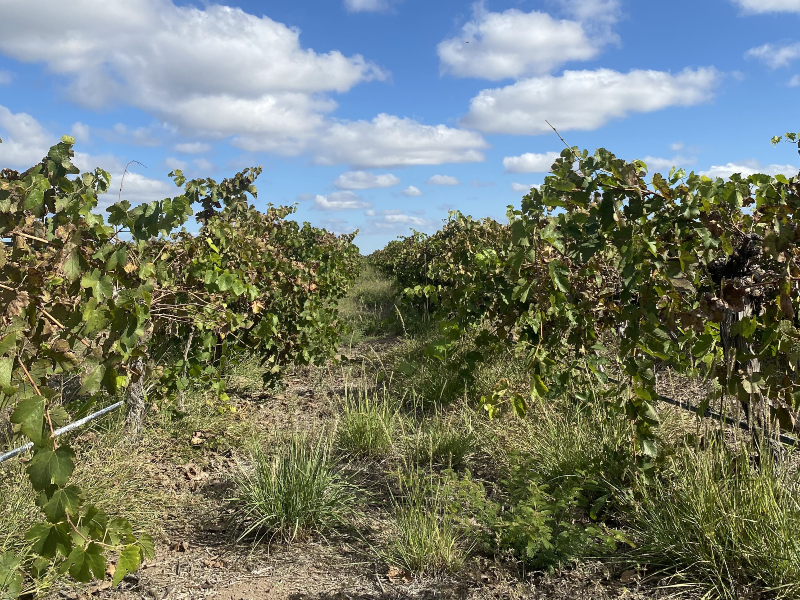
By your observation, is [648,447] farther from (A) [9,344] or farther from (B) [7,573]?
(B) [7,573]

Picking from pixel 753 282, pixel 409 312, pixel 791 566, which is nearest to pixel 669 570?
pixel 791 566

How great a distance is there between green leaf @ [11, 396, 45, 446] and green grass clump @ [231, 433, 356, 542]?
6.33 ft

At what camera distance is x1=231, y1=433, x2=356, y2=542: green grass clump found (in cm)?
346

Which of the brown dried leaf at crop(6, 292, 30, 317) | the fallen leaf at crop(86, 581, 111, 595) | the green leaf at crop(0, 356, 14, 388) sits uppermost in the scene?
the brown dried leaf at crop(6, 292, 30, 317)

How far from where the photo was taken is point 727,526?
8.89ft

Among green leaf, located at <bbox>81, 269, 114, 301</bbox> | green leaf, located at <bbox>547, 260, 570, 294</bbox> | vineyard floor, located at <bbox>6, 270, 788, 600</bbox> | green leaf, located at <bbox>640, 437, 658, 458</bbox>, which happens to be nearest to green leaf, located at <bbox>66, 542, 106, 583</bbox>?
green leaf, located at <bbox>81, 269, 114, 301</bbox>

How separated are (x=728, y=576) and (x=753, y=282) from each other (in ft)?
4.38

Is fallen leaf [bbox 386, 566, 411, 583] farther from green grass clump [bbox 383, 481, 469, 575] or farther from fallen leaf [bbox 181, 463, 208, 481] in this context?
fallen leaf [bbox 181, 463, 208, 481]

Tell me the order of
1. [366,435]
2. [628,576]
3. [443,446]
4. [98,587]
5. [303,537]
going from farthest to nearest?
[366,435]
[443,446]
[303,537]
[98,587]
[628,576]

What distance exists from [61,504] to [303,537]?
199 cm

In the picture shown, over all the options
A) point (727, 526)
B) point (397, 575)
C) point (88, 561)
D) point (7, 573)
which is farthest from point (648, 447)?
point (7, 573)

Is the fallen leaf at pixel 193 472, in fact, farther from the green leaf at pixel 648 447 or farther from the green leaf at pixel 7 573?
the green leaf at pixel 648 447

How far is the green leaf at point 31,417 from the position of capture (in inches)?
64.1

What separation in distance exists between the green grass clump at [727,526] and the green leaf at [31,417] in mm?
2551
